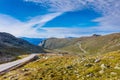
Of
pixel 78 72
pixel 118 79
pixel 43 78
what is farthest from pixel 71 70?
pixel 118 79

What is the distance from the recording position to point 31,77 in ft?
85.7

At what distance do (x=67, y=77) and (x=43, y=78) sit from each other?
2422 millimetres

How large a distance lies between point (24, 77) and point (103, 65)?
8280mm

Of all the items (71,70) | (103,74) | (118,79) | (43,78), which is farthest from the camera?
(71,70)

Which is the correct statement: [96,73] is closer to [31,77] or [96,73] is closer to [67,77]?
[67,77]

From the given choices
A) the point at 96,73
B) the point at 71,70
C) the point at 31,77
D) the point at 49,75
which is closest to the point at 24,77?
the point at 31,77

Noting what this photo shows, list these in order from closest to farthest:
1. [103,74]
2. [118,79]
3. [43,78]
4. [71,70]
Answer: [118,79] < [103,74] < [43,78] < [71,70]

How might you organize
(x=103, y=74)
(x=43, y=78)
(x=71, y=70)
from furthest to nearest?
1. (x=71, y=70)
2. (x=43, y=78)
3. (x=103, y=74)

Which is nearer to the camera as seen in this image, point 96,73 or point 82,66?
point 96,73

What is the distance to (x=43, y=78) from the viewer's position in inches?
995

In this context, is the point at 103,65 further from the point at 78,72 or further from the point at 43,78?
the point at 43,78

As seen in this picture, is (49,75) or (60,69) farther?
Result: (60,69)

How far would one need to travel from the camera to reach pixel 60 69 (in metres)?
27.8

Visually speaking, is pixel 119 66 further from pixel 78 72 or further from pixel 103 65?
pixel 78 72
